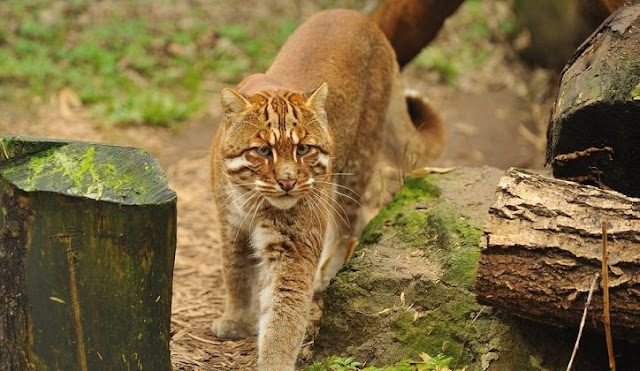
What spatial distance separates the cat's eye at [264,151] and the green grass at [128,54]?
4.67 meters

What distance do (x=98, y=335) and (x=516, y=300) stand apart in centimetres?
185

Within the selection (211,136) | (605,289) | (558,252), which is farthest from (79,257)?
(211,136)

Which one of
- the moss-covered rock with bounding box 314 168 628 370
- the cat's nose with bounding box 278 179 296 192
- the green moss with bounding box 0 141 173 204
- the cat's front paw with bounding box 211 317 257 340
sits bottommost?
the cat's front paw with bounding box 211 317 257 340

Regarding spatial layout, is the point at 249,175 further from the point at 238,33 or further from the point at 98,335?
the point at 238,33

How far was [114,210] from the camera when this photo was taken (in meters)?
3.42

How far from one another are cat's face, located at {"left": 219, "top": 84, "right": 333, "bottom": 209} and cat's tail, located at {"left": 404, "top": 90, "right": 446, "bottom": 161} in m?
2.44

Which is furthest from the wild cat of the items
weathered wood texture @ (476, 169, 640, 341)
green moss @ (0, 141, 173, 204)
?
weathered wood texture @ (476, 169, 640, 341)

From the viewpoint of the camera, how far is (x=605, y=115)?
4242 millimetres

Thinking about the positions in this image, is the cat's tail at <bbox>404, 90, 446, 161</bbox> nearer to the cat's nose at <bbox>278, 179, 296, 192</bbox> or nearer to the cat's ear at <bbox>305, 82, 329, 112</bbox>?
the cat's ear at <bbox>305, 82, 329, 112</bbox>

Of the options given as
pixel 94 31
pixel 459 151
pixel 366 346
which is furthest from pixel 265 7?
pixel 366 346

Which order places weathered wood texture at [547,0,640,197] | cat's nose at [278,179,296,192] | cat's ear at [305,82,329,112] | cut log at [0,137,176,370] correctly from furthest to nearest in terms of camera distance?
1. cat's ear at [305,82,329,112]
2. cat's nose at [278,179,296,192]
3. weathered wood texture at [547,0,640,197]
4. cut log at [0,137,176,370]

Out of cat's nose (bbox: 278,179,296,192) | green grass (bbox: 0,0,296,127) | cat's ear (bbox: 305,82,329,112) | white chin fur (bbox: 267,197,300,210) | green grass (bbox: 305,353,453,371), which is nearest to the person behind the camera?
green grass (bbox: 305,353,453,371)

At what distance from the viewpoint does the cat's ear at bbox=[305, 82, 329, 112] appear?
15.6ft

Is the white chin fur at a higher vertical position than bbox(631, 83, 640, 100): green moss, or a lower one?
lower
